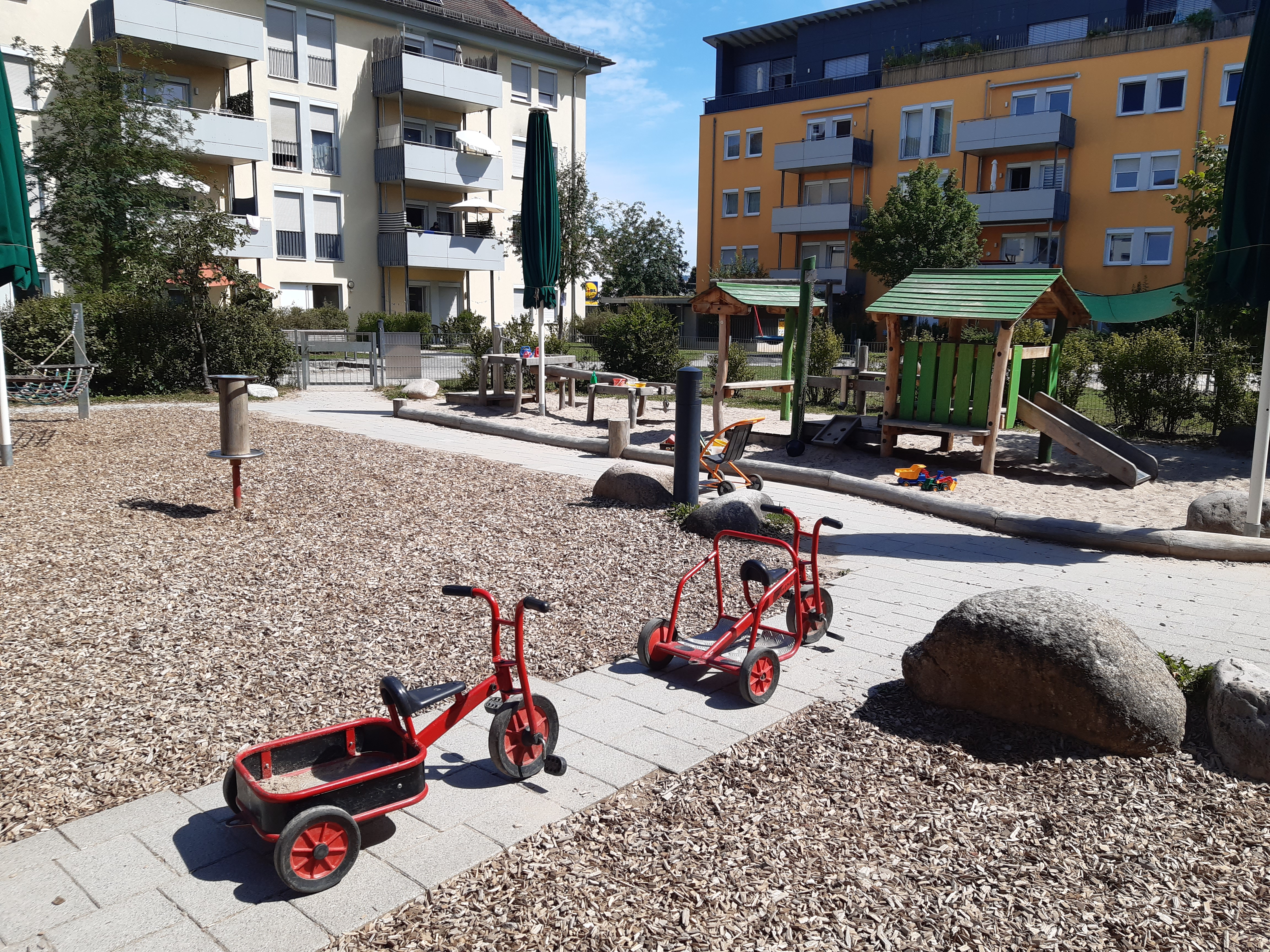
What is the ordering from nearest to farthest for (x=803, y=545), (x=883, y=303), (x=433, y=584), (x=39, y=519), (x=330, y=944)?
(x=330, y=944) < (x=433, y=584) < (x=39, y=519) < (x=803, y=545) < (x=883, y=303)

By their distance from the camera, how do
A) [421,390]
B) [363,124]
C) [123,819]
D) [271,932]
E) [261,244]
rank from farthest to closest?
1. [363,124]
2. [261,244]
3. [421,390]
4. [123,819]
5. [271,932]

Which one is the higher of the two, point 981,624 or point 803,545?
point 981,624

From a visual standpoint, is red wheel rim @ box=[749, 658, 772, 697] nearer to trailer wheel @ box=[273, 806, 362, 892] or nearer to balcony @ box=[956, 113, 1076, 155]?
trailer wheel @ box=[273, 806, 362, 892]

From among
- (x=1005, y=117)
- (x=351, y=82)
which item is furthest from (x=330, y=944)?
(x=1005, y=117)

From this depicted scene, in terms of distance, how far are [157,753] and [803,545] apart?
525 cm

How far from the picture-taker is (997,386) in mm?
10812

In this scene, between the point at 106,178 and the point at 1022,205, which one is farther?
the point at 1022,205

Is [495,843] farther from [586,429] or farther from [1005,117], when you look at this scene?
[1005,117]

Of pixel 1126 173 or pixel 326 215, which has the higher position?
pixel 1126 173

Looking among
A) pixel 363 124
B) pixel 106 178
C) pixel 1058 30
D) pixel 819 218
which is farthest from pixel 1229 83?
pixel 106 178

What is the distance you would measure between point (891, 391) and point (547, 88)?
35897mm

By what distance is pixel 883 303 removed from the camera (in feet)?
38.3

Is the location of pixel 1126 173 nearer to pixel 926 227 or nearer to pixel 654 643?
pixel 926 227

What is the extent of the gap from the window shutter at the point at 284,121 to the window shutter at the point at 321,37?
7.41 ft
